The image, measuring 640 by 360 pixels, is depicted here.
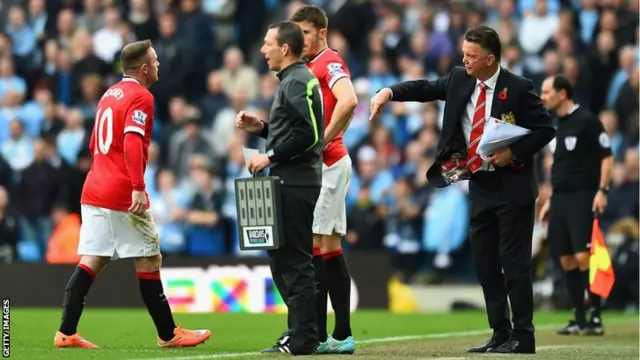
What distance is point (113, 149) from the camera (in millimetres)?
10328

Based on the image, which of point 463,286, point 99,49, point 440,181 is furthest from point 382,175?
point 440,181

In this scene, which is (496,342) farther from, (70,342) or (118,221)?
(70,342)

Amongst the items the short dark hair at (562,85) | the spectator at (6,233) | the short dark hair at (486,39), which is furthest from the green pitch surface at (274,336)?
the spectator at (6,233)

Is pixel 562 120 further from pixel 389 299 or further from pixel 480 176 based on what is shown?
pixel 389 299

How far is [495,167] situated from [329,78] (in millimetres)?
1433

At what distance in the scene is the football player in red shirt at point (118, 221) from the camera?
10273 millimetres

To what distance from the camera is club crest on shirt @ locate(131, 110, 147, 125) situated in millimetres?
10055

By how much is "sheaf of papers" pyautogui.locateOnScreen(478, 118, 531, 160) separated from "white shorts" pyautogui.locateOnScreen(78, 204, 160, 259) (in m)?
2.55

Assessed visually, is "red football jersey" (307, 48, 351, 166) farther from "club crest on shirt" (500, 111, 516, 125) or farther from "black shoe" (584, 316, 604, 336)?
"black shoe" (584, 316, 604, 336)

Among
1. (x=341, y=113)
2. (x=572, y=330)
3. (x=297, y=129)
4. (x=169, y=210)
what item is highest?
(x=341, y=113)

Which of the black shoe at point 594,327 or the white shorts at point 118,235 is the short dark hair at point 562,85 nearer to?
the black shoe at point 594,327

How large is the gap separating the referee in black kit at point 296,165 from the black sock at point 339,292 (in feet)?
2.40

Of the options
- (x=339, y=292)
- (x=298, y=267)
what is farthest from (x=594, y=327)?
(x=298, y=267)

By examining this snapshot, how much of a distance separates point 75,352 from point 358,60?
1335cm
